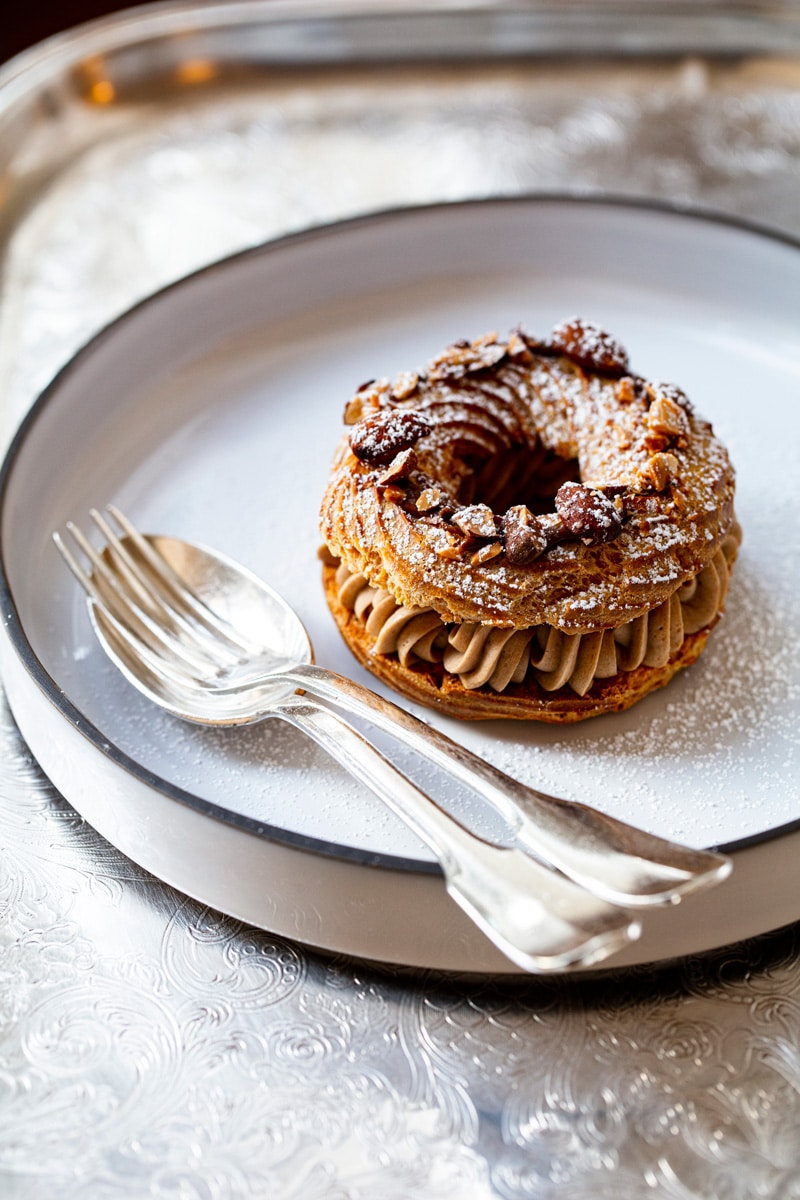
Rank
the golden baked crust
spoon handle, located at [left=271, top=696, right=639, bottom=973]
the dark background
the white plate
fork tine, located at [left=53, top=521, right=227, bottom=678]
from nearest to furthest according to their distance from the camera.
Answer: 1. spoon handle, located at [left=271, top=696, right=639, bottom=973]
2. the white plate
3. the golden baked crust
4. fork tine, located at [left=53, top=521, right=227, bottom=678]
5. the dark background

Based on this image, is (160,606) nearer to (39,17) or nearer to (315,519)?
(315,519)

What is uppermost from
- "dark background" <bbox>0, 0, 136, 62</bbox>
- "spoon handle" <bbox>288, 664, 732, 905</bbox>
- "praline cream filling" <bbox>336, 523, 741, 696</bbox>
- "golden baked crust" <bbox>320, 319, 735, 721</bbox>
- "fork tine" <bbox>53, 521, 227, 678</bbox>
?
"dark background" <bbox>0, 0, 136, 62</bbox>

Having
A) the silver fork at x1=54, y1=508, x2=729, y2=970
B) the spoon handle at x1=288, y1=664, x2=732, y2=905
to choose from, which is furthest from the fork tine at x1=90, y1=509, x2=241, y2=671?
the spoon handle at x1=288, y1=664, x2=732, y2=905

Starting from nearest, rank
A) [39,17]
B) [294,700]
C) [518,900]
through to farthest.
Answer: [518,900] → [294,700] → [39,17]

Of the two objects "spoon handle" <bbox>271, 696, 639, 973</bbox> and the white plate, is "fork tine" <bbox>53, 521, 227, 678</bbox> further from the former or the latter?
"spoon handle" <bbox>271, 696, 639, 973</bbox>

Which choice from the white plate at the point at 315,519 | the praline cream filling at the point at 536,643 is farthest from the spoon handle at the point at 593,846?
the praline cream filling at the point at 536,643

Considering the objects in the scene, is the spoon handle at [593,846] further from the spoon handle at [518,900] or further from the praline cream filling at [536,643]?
the praline cream filling at [536,643]

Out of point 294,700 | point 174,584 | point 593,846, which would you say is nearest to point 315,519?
point 174,584
